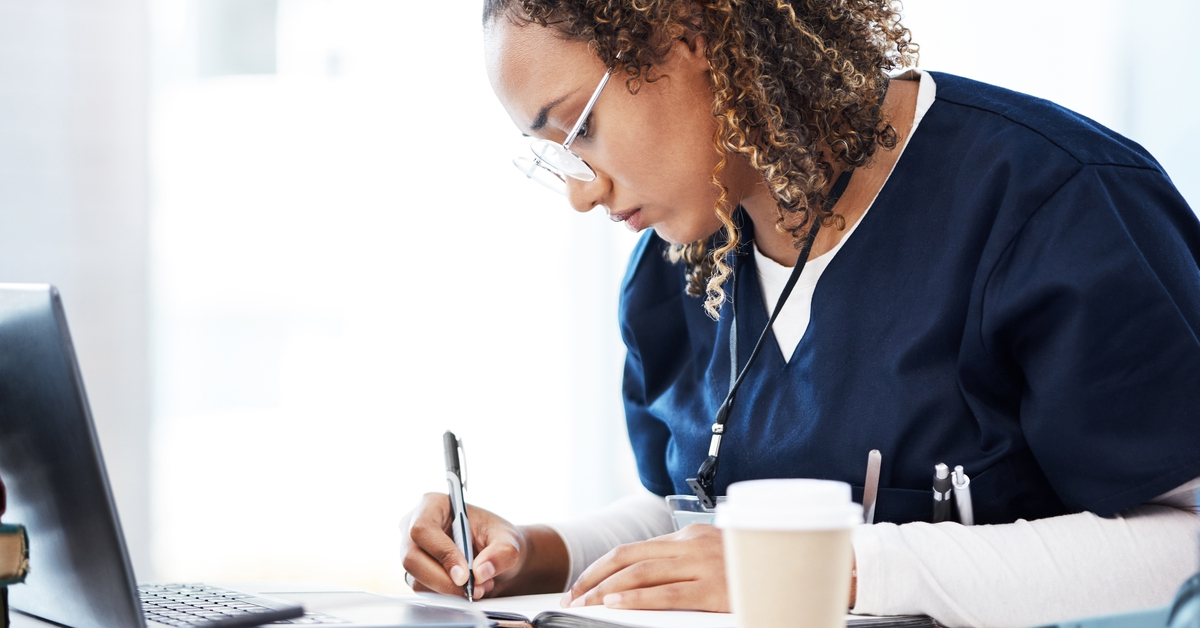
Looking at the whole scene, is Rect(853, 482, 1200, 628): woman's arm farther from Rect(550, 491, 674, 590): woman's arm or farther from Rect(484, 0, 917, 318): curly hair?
Rect(550, 491, 674, 590): woman's arm

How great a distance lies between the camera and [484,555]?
39.0 inches

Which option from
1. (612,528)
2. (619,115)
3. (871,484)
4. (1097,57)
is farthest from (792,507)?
(1097,57)

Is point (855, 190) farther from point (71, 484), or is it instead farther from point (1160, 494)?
point (71, 484)

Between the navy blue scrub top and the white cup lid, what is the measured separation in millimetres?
465

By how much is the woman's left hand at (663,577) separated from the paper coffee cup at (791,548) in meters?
0.30

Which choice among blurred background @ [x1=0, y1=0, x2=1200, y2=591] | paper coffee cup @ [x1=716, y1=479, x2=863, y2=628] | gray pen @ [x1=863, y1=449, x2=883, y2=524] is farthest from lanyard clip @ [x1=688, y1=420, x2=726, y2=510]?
blurred background @ [x1=0, y1=0, x2=1200, y2=591]

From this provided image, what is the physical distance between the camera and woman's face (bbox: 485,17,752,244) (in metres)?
1.00

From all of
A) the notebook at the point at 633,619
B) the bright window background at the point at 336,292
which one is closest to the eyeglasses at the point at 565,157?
the notebook at the point at 633,619

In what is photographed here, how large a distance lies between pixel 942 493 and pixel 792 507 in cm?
50

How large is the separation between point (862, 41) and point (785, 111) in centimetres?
14

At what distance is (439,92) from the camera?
2.28 m

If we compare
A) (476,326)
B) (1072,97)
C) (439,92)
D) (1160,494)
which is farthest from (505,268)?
(1160,494)

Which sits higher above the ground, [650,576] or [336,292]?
[336,292]

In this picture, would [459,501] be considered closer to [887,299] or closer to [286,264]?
[887,299]
